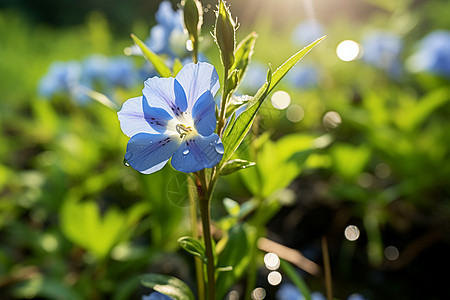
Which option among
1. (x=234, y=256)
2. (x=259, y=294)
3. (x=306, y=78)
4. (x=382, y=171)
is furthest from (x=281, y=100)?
(x=234, y=256)

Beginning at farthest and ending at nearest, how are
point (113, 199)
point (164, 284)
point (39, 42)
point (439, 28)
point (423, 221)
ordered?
point (39, 42)
point (439, 28)
point (113, 199)
point (423, 221)
point (164, 284)

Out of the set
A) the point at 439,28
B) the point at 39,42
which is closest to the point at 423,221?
the point at 439,28

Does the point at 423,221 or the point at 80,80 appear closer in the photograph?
the point at 423,221

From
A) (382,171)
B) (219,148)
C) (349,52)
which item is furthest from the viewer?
(349,52)

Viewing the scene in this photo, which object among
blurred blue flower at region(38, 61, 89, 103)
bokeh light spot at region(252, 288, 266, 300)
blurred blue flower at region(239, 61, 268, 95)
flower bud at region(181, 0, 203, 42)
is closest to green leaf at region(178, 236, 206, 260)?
flower bud at region(181, 0, 203, 42)

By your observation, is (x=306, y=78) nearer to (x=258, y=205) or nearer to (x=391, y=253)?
(x=391, y=253)

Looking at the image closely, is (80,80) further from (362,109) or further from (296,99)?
(362,109)
